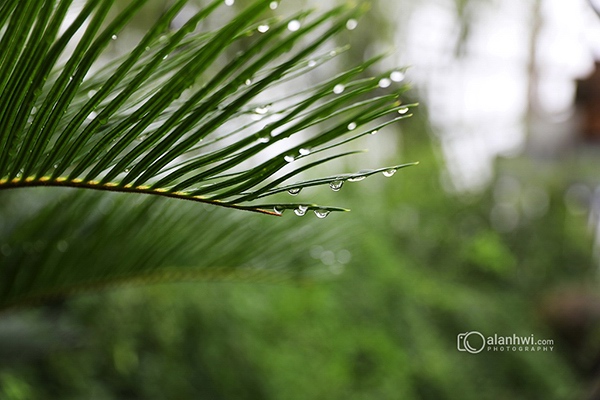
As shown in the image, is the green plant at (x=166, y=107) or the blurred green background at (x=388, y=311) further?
the blurred green background at (x=388, y=311)

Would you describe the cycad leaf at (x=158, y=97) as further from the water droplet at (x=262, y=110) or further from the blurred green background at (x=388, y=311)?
the blurred green background at (x=388, y=311)

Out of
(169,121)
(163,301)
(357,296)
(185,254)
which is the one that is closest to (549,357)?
(357,296)

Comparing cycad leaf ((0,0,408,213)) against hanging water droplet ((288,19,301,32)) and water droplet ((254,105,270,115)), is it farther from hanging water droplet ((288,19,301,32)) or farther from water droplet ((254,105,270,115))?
water droplet ((254,105,270,115))

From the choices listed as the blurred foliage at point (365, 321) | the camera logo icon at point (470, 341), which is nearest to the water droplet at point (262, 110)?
the blurred foliage at point (365, 321)

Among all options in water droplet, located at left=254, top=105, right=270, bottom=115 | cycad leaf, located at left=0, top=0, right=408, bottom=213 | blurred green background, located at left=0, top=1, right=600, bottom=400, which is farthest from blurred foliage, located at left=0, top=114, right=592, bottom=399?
cycad leaf, located at left=0, top=0, right=408, bottom=213

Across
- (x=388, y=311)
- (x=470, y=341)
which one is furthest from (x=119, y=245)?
(x=470, y=341)

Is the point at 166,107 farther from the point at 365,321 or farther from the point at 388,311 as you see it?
the point at 388,311
